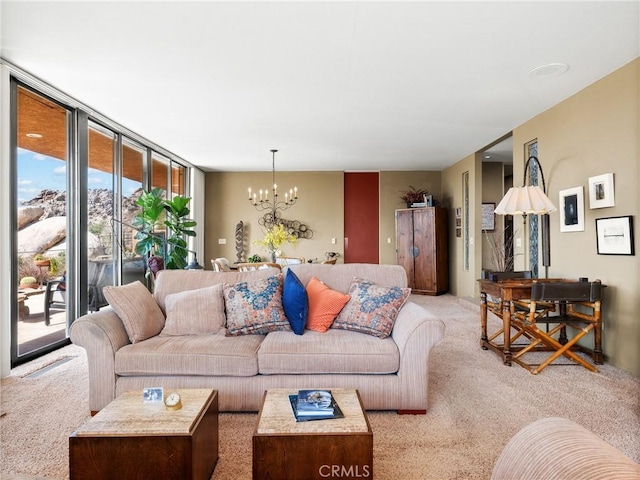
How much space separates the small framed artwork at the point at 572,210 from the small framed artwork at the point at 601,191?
0.44 ft

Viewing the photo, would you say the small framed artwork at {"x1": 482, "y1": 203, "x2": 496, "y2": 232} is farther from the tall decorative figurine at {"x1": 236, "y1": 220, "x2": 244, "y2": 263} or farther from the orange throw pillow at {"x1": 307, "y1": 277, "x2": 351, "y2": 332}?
the orange throw pillow at {"x1": 307, "y1": 277, "x2": 351, "y2": 332}

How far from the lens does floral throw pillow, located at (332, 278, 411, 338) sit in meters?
2.55

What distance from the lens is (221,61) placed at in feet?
10.1

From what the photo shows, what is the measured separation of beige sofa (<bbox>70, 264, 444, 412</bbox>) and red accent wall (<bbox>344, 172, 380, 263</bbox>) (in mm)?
5673

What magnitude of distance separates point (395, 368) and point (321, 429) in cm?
97

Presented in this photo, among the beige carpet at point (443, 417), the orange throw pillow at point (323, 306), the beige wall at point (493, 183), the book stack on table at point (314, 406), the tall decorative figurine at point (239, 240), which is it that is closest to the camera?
the book stack on table at point (314, 406)

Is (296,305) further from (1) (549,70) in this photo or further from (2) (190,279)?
(1) (549,70)

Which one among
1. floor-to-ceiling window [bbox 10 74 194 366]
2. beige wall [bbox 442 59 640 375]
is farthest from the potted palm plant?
beige wall [bbox 442 59 640 375]

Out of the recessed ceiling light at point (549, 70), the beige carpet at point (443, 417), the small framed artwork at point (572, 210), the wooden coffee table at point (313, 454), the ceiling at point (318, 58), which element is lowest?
the beige carpet at point (443, 417)

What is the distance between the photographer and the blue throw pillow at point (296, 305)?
259 cm

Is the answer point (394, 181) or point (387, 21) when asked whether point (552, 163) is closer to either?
point (387, 21)

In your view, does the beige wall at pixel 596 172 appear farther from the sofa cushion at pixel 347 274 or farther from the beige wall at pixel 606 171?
the sofa cushion at pixel 347 274

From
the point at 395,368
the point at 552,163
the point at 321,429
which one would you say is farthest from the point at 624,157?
the point at 321,429

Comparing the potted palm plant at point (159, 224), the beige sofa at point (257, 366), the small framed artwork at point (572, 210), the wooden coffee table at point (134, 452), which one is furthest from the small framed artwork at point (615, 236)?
the potted palm plant at point (159, 224)
